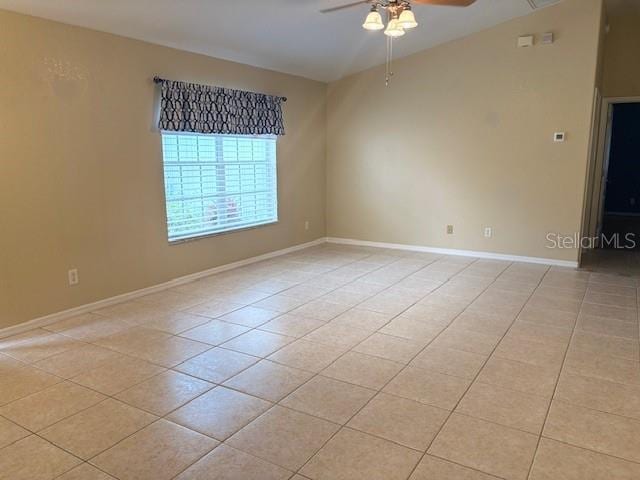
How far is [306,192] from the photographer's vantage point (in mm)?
6602

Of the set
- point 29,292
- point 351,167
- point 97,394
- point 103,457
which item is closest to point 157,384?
point 97,394

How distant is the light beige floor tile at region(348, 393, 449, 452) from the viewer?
2.18 m

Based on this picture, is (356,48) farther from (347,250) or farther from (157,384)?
(157,384)

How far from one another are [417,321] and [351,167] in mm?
3579

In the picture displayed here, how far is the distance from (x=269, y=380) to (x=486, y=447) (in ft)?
4.07

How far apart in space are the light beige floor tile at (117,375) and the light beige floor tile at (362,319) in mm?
1441

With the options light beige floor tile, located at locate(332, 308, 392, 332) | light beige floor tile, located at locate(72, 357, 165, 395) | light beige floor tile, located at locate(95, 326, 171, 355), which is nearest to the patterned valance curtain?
light beige floor tile, located at locate(95, 326, 171, 355)

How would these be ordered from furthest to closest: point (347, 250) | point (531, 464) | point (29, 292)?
point (347, 250)
point (29, 292)
point (531, 464)

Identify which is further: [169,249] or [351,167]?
[351,167]

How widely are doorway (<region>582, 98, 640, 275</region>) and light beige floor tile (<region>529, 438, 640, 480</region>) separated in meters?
3.87

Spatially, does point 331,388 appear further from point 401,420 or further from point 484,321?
point 484,321

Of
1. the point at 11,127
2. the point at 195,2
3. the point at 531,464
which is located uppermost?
the point at 195,2

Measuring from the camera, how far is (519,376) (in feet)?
9.07

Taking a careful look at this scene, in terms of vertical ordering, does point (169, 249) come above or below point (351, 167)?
below
